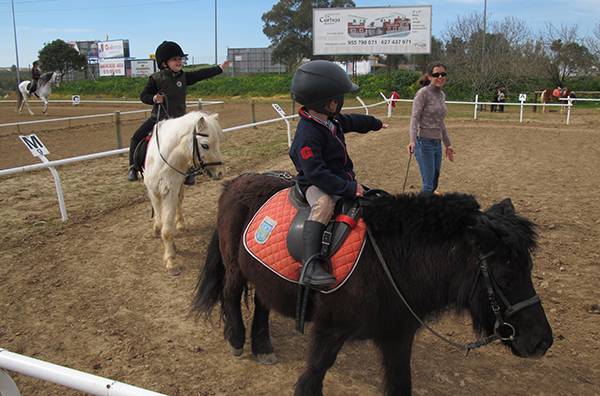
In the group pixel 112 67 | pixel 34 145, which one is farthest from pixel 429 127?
pixel 112 67

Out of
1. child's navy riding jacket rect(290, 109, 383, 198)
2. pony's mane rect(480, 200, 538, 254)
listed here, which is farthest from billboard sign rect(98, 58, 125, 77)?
pony's mane rect(480, 200, 538, 254)

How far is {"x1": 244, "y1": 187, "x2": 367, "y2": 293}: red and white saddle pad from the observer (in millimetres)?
2727

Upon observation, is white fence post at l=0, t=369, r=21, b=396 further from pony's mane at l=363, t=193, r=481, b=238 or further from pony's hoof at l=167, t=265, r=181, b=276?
pony's hoof at l=167, t=265, r=181, b=276

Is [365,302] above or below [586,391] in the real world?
above

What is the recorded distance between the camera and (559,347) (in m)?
3.86

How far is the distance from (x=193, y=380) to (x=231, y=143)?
1135 centimetres

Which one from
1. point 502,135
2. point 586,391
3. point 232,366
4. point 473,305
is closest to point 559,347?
point 586,391

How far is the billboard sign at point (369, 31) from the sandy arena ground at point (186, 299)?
84.2 ft

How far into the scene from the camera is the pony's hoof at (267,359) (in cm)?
374

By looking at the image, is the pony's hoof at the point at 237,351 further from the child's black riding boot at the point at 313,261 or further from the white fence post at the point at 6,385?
the white fence post at the point at 6,385

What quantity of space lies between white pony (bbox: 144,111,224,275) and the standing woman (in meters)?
2.60

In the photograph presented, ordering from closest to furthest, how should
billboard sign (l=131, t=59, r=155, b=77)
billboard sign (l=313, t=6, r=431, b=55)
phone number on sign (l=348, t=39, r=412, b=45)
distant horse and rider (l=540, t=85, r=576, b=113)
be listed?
distant horse and rider (l=540, t=85, r=576, b=113) < billboard sign (l=313, t=6, r=431, b=55) < phone number on sign (l=348, t=39, r=412, b=45) < billboard sign (l=131, t=59, r=155, b=77)

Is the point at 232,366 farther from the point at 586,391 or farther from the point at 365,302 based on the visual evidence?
the point at 586,391

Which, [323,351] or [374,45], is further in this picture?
[374,45]
